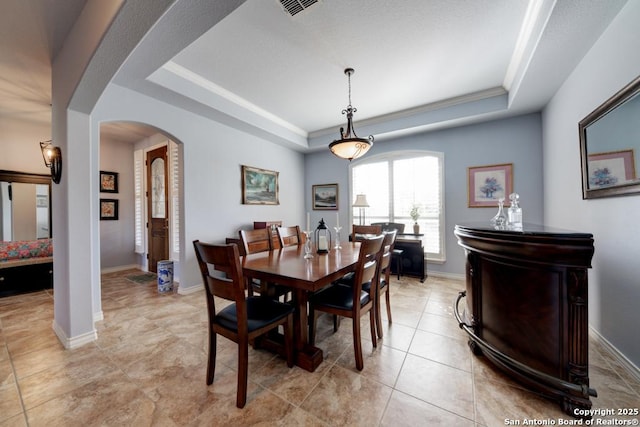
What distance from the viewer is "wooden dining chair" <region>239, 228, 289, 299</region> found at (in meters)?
2.05

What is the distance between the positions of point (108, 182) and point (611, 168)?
7133 mm

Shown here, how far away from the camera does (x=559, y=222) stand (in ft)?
9.43

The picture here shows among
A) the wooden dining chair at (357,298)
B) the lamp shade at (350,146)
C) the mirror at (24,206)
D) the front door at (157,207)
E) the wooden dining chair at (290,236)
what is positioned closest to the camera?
the wooden dining chair at (357,298)

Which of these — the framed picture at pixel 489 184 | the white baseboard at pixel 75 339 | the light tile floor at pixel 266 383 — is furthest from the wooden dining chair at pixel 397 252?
the white baseboard at pixel 75 339

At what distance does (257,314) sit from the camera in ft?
5.27

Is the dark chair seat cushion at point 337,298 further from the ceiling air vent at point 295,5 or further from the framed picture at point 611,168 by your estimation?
the ceiling air vent at point 295,5

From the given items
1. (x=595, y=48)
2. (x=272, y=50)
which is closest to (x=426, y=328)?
(x=595, y=48)

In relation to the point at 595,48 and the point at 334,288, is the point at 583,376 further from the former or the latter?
the point at 595,48

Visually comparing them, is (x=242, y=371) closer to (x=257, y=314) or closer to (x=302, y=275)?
(x=257, y=314)

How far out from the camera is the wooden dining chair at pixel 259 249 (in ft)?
6.72

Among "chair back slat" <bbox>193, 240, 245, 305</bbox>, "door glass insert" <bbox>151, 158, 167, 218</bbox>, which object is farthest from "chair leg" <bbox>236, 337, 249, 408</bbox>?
"door glass insert" <bbox>151, 158, 167, 218</bbox>

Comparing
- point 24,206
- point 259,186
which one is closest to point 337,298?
point 259,186

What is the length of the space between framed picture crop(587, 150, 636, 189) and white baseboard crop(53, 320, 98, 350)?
4.51 meters

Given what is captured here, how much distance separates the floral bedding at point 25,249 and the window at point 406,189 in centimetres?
528
